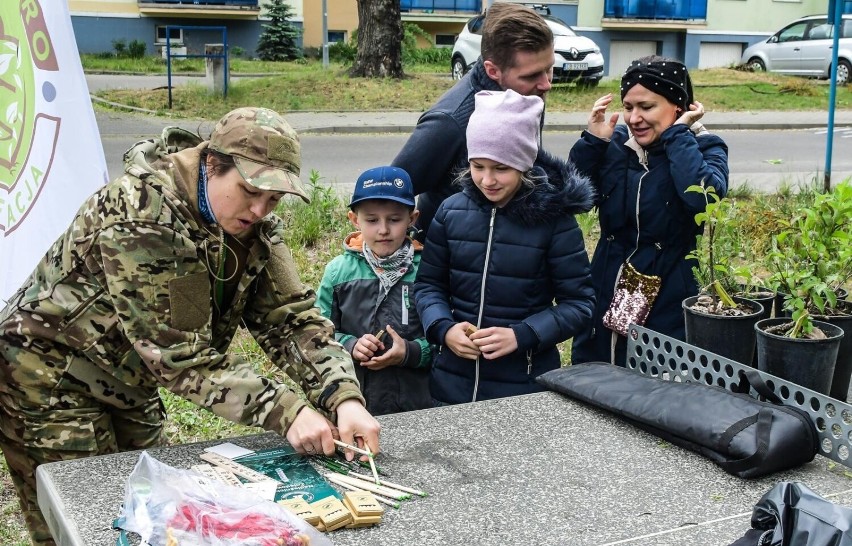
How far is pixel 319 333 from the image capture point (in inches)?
93.1

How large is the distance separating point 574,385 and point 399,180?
86 cm

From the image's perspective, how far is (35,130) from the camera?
3.46 m

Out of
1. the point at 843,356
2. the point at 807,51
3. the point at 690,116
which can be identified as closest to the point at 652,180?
the point at 690,116

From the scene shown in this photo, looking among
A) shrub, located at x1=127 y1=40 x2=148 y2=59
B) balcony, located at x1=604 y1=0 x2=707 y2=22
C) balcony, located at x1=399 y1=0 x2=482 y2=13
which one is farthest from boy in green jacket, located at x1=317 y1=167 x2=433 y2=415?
balcony, located at x1=399 y1=0 x2=482 y2=13

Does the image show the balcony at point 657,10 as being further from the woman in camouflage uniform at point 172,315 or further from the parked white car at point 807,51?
the woman in camouflage uniform at point 172,315

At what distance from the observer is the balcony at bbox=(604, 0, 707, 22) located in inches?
1028

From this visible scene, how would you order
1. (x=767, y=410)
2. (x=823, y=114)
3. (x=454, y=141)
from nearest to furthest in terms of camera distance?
1. (x=767, y=410)
2. (x=454, y=141)
3. (x=823, y=114)

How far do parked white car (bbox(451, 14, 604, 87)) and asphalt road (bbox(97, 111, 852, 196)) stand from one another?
3494 millimetres

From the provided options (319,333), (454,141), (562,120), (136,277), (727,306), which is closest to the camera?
(136,277)

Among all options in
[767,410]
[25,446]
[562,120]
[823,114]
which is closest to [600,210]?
[767,410]

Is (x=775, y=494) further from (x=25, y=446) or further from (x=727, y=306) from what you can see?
(x=25, y=446)

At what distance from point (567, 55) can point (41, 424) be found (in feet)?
48.6

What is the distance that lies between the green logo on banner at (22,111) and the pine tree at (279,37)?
23.7 metres

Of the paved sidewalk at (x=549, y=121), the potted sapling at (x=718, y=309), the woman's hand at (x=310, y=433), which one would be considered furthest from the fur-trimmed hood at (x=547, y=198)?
the paved sidewalk at (x=549, y=121)
